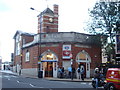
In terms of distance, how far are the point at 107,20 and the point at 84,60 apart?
289 inches

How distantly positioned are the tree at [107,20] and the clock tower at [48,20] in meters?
15.1

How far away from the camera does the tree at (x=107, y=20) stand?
36.1 m

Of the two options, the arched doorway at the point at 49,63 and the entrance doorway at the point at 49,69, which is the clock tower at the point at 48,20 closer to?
the arched doorway at the point at 49,63

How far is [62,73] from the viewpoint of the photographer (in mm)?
34000

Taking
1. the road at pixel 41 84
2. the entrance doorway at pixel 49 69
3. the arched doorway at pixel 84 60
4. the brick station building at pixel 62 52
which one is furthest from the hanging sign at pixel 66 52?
the road at pixel 41 84

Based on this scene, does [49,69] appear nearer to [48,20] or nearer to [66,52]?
[66,52]

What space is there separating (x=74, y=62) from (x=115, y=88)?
1998 centimetres

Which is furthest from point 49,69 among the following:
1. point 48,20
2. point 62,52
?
point 48,20

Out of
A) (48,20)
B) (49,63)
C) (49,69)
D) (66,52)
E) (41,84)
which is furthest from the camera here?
(48,20)

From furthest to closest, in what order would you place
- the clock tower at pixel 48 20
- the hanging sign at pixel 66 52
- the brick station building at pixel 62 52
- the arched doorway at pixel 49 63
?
the clock tower at pixel 48 20 → the arched doorway at pixel 49 63 → the brick station building at pixel 62 52 → the hanging sign at pixel 66 52

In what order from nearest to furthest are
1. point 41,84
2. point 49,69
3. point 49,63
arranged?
point 41,84
point 49,69
point 49,63

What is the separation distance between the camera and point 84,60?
36688 millimetres

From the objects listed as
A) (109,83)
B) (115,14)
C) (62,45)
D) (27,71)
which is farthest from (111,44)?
(109,83)

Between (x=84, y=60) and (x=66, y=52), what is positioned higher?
(x=66, y=52)
